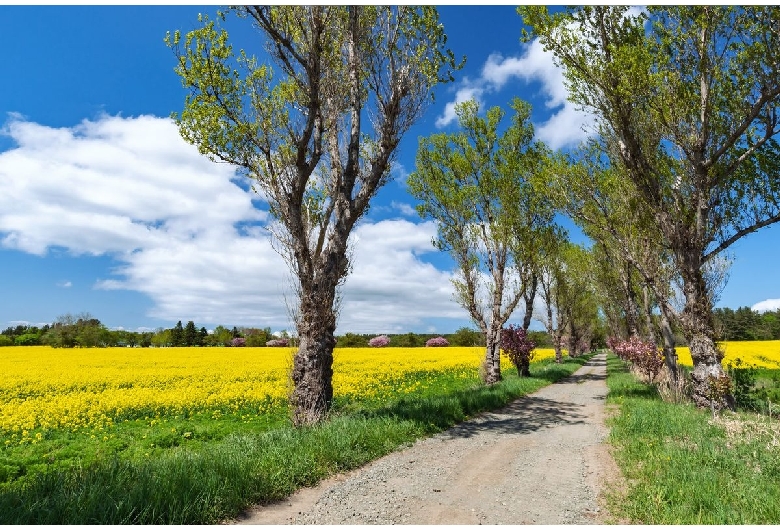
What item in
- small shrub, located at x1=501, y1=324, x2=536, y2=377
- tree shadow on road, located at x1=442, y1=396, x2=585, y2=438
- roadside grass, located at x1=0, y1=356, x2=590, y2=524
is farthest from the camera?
small shrub, located at x1=501, y1=324, x2=536, y2=377

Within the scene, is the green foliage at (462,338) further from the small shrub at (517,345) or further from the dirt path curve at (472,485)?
the dirt path curve at (472,485)

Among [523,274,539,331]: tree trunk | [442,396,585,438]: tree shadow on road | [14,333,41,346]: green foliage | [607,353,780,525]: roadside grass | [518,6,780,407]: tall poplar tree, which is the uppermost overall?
[518,6,780,407]: tall poplar tree

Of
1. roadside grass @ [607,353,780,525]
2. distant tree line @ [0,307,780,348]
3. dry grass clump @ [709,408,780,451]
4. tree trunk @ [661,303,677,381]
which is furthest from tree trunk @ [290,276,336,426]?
distant tree line @ [0,307,780,348]

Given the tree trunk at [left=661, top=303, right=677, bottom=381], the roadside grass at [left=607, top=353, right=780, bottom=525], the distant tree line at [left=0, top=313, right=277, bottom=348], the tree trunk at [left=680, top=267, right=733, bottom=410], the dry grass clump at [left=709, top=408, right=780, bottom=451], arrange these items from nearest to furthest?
the roadside grass at [left=607, top=353, right=780, bottom=525] → the dry grass clump at [left=709, top=408, right=780, bottom=451] → the tree trunk at [left=680, top=267, right=733, bottom=410] → the tree trunk at [left=661, top=303, right=677, bottom=381] → the distant tree line at [left=0, top=313, right=277, bottom=348]

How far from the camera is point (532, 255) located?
22.5 meters

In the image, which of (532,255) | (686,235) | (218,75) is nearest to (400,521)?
(218,75)

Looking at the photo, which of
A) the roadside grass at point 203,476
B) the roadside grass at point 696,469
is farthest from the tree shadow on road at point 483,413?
the roadside grass at point 696,469

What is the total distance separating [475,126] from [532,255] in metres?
7.46

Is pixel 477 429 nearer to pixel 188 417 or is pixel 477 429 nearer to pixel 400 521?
pixel 400 521

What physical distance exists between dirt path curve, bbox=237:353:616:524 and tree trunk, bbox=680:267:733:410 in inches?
160

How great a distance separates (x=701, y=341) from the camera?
42.6 ft

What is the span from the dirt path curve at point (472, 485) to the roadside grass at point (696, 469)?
471 mm

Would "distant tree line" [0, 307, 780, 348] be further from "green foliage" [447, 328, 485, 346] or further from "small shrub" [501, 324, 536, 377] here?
"small shrub" [501, 324, 536, 377]

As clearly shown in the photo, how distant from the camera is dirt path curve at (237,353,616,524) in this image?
216 inches
